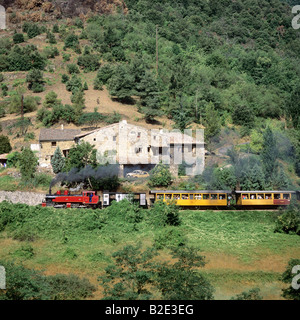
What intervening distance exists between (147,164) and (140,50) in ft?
127

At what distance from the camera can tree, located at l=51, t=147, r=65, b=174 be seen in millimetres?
41375

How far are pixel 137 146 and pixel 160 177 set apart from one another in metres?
5.60

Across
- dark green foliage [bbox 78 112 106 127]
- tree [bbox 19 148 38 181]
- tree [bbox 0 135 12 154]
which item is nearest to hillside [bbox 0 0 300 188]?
dark green foliage [bbox 78 112 106 127]

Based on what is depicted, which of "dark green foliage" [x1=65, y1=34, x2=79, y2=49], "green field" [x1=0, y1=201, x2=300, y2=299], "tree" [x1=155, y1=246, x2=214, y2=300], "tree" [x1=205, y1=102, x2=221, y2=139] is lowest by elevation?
"green field" [x1=0, y1=201, x2=300, y2=299]

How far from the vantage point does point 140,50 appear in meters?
76.1

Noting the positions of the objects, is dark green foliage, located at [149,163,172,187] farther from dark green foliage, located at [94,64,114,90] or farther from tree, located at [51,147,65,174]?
dark green foliage, located at [94,64,114,90]

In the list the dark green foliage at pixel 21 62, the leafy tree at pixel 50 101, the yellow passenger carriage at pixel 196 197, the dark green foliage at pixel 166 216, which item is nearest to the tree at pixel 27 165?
the yellow passenger carriage at pixel 196 197

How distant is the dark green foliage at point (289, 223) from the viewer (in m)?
32.8

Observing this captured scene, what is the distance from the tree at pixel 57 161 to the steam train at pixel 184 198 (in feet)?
16.3

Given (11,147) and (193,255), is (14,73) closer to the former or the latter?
(11,147)

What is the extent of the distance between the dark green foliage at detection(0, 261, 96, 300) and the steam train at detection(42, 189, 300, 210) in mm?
11803

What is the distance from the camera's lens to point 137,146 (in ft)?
143

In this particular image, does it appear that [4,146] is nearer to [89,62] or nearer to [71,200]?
[71,200]

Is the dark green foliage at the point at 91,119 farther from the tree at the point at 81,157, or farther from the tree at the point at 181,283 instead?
the tree at the point at 181,283
